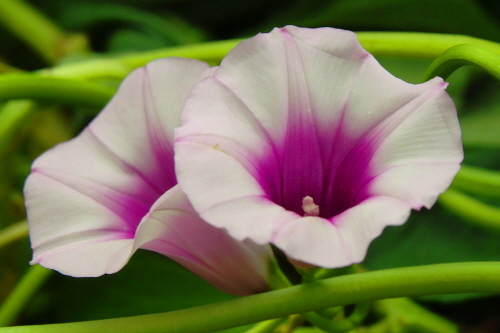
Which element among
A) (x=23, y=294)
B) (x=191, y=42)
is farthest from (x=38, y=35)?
(x=23, y=294)

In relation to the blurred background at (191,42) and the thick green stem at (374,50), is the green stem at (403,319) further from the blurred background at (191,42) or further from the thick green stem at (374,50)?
the thick green stem at (374,50)

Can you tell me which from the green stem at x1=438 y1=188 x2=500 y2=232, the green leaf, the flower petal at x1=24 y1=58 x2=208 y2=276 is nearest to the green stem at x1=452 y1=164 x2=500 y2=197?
the green stem at x1=438 y1=188 x2=500 y2=232

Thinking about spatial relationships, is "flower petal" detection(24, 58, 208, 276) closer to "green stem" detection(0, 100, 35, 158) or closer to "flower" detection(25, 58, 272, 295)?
"flower" detection(25, 58, 272, 295)

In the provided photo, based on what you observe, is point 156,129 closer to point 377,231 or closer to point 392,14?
point 377,231

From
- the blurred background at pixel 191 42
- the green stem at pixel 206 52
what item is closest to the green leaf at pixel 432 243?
the blurred background at pixel 191 42

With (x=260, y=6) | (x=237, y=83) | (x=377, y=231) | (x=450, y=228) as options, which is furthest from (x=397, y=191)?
A: (x=260, y=6)

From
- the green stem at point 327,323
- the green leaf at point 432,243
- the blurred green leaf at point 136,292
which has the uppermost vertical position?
the green stem at point 327,323
